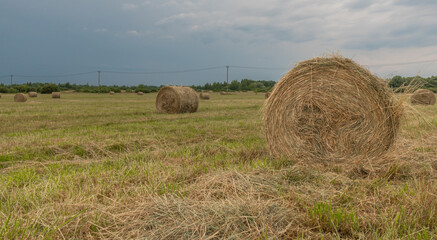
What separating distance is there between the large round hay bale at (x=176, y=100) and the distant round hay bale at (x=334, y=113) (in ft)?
33.8

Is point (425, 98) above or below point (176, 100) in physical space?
above

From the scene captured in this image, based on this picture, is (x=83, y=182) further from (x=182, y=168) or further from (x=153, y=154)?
(x=153, y=154)

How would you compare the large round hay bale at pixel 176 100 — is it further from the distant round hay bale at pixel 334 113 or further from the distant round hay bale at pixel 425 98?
the distant round hay bale at pixel 425 98

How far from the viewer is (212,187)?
3721 millimetres

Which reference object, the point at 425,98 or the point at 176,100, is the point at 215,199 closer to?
the point at 176,100

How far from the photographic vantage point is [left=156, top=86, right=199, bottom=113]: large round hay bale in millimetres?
15969

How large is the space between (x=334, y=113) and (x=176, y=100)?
37.0 feet

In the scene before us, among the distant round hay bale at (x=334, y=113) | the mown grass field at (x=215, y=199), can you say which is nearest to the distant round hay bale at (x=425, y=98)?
the mown grass field at (x=215, y=199)

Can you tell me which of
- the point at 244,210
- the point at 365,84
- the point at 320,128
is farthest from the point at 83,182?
the point at 365,84

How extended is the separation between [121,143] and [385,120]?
5304 millimetres

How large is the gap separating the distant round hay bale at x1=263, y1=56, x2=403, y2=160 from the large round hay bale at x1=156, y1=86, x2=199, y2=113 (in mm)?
10296

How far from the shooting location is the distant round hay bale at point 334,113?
539 cm

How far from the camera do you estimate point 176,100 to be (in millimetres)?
16047

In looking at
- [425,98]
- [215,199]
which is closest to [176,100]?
[215,199]
